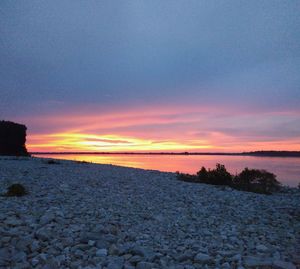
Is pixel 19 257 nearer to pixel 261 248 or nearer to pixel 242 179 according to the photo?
pixel 261 248

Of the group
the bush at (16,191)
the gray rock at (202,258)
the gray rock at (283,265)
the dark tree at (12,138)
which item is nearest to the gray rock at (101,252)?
the gray rock at (202,258)

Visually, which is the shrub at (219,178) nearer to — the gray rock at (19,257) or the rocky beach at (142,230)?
the rocky beach at (142,230)

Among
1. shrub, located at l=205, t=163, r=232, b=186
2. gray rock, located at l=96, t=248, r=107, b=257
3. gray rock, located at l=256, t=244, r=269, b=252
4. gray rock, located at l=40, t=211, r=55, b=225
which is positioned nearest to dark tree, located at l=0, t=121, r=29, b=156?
shrub, located at l=205, t=163, r=232, b=186

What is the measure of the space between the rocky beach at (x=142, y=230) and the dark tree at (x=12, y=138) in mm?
29452

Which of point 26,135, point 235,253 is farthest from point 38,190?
point 26,135

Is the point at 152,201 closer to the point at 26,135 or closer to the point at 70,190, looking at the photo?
the point at 70,190

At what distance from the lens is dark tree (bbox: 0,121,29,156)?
40062 millimetres

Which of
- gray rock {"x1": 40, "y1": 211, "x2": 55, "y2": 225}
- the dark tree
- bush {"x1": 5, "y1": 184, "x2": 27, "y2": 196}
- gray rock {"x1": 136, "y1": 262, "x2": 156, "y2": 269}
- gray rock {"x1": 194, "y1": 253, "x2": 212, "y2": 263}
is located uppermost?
the dark tree

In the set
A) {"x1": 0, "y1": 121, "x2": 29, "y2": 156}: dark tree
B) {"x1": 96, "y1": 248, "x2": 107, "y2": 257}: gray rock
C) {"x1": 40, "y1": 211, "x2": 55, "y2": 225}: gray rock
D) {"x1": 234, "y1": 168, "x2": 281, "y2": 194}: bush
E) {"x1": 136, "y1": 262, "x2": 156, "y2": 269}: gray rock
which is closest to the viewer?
{"x1": 136, "y1": 262, "x2": 156, "y2": 269}: gray rock

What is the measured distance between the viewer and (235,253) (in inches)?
276

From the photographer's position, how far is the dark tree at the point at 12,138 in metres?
40.1

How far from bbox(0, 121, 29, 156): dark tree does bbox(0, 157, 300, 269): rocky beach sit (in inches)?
1160

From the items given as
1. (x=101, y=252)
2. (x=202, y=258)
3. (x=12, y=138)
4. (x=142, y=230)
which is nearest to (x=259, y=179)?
(x=142, y=230)

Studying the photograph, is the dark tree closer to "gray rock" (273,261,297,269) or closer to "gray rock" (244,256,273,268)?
"gray rock" (244,256,273,268)
